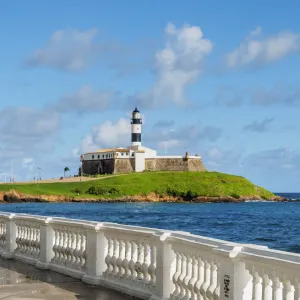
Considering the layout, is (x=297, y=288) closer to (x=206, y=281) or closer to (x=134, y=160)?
(x=206, y=281)

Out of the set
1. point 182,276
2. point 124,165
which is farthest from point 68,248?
point 124,165

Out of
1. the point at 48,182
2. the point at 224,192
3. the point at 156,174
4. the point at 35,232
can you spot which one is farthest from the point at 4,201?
the point at 35,232

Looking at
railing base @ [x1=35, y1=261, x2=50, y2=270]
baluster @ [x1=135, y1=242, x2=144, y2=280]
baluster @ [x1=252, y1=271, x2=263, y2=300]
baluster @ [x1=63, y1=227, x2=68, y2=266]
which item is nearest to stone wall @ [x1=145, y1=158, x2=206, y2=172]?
railing base @ [x1=35, y1=261, x2=50, y2=270]

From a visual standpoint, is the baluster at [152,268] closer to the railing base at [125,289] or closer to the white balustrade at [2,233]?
the railing base at [125,289]

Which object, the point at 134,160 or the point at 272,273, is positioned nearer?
the point at 272,273

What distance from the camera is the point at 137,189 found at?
15950 centimetres

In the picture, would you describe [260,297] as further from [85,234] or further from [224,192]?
[224,192]

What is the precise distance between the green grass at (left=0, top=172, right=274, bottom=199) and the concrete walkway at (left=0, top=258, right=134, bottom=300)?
470 feet

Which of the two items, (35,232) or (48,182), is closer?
(35,232)

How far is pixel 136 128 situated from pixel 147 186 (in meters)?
14.9

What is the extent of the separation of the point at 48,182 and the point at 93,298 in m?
160

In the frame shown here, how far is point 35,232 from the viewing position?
1438cm

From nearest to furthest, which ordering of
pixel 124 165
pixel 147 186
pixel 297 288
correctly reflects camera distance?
pixel 297 288, pixel 147 186, pixel 124 165

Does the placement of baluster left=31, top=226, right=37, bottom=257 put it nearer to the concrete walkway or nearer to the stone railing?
the stone railing
